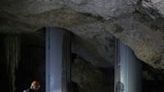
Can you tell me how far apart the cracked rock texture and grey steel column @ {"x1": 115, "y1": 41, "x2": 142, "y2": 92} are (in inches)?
7.9

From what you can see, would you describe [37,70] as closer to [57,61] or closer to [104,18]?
[57,61]

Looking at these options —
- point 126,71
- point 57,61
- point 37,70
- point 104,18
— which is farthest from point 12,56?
point 104,18

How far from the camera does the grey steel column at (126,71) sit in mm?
3805

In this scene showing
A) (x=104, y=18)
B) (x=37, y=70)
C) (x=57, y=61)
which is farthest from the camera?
(x=37, y=70)

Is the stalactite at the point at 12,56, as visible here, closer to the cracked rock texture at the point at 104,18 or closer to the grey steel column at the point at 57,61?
the cracked rock texture at the point at 104,18

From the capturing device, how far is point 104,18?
3.40 metres

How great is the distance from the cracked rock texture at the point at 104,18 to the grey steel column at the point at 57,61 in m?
0.18

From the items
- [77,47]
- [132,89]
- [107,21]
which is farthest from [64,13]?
[77,47]

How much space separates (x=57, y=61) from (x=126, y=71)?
811 mm

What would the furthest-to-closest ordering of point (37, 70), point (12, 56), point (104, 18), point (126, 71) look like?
point (37, 70), point (12, 56), point (126, 71), point (104, 18)

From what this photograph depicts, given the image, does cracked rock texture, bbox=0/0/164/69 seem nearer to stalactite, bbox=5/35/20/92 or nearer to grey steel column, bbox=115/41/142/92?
grey steel column, bbox=115/41/142/92

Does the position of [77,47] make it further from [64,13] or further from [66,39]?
[64,13]

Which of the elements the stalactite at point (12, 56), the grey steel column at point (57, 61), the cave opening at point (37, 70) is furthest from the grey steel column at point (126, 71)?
the stalactite at point (12, 56)

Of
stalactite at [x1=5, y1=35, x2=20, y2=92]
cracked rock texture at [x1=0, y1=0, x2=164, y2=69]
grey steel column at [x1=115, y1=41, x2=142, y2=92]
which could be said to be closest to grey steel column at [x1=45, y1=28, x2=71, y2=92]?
cracked rock texture at [x1=0, y1=0, x2=164, y2=69]
